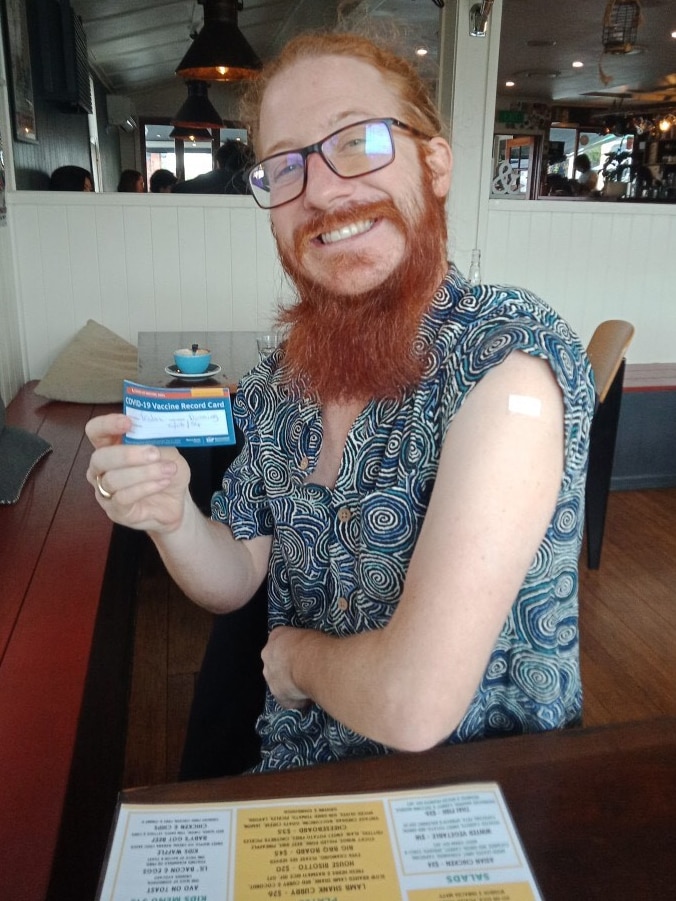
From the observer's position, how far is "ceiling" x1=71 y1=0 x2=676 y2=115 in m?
6.41

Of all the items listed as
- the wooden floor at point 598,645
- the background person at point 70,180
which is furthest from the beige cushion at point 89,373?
the background person at point 70,180

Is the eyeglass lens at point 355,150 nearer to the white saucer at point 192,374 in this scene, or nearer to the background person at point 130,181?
the white saucer at point 192,374

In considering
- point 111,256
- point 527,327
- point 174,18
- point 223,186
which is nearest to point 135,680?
point 527,327

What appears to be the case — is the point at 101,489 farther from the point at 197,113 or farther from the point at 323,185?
the point at 197,113

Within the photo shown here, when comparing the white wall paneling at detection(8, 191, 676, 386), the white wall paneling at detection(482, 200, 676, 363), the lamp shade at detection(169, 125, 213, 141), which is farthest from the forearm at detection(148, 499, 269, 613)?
the lamp shade at detection(169, 125, 213, 141)

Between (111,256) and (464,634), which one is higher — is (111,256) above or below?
above

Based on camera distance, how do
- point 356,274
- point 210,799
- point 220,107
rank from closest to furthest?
point 210,799, point 356,274, point 220,107

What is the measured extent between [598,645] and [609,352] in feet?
3.08

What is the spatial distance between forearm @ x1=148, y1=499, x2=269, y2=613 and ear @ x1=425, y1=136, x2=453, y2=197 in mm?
538

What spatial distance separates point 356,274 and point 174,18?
695 centimetres

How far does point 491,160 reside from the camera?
12.1ft

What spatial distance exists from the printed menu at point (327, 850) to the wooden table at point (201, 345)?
1.68 meters

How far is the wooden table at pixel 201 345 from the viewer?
7.85 ft

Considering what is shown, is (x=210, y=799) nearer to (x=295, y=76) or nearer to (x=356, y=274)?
(x=356, y=274)
